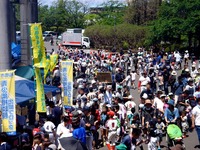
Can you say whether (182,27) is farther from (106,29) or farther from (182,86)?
(182,86)

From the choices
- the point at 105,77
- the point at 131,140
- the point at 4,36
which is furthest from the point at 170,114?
the point at 105,77

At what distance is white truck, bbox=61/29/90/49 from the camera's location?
59.6 metres

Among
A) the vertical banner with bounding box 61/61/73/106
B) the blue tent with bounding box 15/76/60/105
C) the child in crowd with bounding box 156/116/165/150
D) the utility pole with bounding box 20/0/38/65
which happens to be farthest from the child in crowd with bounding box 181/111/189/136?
the utility pole with bounding box 20/0/38/65

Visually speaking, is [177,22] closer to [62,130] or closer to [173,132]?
[173,132]

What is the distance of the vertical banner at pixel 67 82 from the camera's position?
46.2 ft

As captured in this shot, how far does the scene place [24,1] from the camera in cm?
2189

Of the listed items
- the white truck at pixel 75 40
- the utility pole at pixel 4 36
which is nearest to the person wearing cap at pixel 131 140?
the utility pole at pixel 4 36

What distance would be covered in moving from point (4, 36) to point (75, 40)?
44.9 metres

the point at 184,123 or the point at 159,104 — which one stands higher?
the point at 159,104

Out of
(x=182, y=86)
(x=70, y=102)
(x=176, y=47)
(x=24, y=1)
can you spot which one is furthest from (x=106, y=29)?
(x=70, y=102)

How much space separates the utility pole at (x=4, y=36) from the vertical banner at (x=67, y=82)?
219 cm

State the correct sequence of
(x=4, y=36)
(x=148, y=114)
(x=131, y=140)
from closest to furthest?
1. (x=131, y=140)
2. (x=148, y=114)
3. (x=4, y=36)

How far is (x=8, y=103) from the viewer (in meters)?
11.7

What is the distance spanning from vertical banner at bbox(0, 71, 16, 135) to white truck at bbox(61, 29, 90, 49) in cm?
4767
